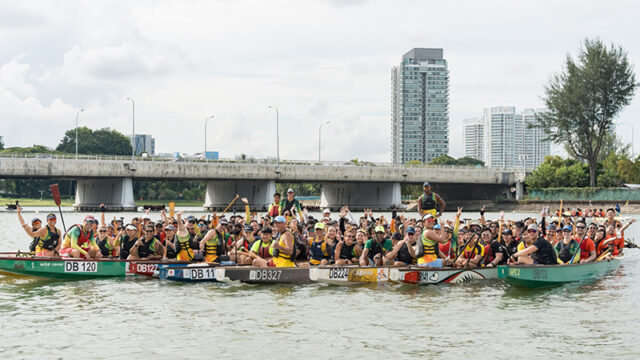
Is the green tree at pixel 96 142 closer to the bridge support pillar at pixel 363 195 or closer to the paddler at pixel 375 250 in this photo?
the bridge support pillar at pixel 363 195

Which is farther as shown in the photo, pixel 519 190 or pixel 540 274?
pixel 519 190

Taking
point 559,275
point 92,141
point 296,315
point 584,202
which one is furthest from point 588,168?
point 92,141

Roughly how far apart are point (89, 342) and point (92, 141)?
128620 millimetres

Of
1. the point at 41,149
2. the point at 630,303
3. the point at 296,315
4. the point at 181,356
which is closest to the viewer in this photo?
the point at 181,356

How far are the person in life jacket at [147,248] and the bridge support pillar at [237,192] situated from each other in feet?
208

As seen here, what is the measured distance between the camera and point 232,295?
17516 mm

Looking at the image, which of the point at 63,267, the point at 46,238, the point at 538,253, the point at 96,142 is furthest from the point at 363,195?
the point at 63,267

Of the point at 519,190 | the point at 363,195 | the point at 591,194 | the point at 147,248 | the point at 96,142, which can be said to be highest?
Answer: the point at 96,142

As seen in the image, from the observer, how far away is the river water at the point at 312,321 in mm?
12383

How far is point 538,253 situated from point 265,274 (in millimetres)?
7361

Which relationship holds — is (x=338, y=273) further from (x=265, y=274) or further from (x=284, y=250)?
(x=265, y=274)

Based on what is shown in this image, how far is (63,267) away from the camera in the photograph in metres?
19.1

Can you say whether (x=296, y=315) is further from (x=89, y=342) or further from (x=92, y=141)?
(x=92, y=141)

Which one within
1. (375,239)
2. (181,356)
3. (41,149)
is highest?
(41,149)
